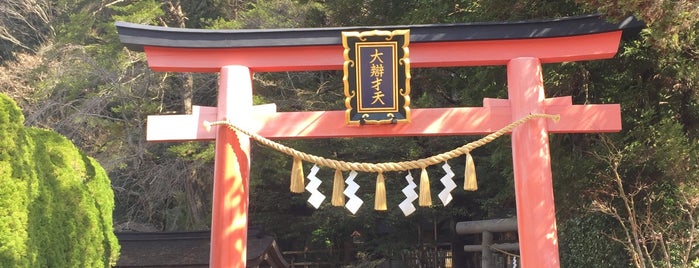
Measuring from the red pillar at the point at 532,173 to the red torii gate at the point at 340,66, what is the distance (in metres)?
0.01

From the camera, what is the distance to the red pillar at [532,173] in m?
6.19

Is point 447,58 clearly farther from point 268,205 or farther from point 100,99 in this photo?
point 268,205

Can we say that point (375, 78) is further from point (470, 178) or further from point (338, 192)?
point (470, 178)

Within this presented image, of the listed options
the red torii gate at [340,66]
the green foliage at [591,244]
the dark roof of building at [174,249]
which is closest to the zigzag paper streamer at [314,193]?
the red torii gate at [340,66]

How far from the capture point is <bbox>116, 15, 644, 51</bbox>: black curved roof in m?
6.48

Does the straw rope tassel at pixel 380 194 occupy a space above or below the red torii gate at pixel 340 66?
below

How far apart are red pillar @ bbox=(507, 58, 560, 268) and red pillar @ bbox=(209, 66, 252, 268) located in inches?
94.2

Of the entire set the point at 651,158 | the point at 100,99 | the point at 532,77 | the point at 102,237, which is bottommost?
the point at 102,237

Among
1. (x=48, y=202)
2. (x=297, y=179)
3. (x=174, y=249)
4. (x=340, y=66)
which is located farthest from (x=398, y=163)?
(x=174, y=249)

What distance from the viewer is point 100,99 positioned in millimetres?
14844

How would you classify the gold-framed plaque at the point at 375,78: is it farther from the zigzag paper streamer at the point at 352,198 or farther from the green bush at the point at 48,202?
the green bush at the point at 48,202

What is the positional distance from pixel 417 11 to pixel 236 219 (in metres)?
5.34

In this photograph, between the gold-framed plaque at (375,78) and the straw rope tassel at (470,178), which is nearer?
the straw rope tassel at (470,178)

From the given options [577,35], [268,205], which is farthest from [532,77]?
[268,205]
